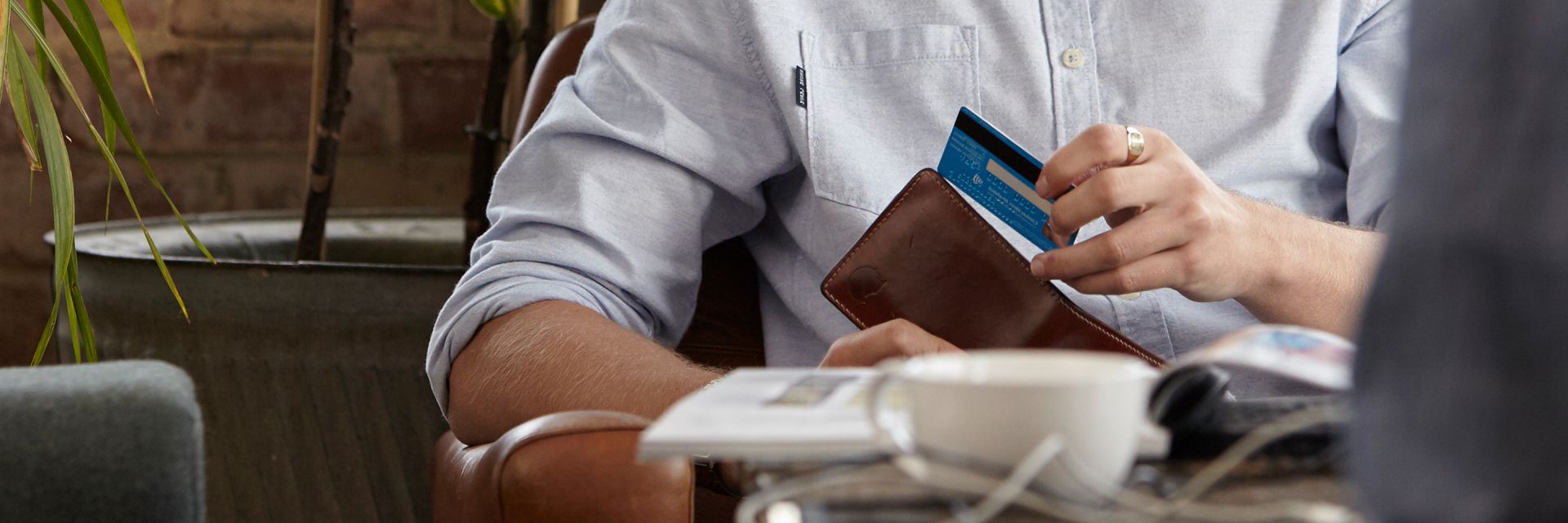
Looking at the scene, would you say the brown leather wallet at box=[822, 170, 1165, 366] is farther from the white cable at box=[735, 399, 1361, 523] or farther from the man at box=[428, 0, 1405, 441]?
the white cable at box=[735, 399, 1361, 523]

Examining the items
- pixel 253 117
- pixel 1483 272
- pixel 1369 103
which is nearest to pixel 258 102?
pixel 253 117

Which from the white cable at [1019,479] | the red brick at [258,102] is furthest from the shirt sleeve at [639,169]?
the red brick at [258,102]

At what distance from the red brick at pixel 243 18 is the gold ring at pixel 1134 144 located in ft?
4.23

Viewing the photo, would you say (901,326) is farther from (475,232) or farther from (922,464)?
(475,232)

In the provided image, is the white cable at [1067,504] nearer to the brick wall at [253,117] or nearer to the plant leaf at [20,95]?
the plant leaf at [20,95]

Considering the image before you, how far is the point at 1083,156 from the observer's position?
2.64 ft

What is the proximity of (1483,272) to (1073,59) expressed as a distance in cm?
88

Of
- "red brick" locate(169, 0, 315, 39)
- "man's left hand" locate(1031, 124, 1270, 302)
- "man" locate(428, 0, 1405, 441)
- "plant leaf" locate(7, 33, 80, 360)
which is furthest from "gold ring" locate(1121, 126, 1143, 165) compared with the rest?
"red brick" locate(169, 0, 315, 39)

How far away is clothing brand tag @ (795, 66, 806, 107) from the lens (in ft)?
3.59

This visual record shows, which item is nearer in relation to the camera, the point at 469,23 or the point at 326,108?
the point at 326,108

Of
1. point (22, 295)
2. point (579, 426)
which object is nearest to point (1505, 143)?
point (579, 426)

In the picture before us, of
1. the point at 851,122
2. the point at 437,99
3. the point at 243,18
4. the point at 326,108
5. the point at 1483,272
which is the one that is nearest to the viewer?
the point at 1483,272

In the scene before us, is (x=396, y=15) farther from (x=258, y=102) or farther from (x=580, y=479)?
(x=580, y=479)

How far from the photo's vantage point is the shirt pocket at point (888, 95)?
3.60ft
